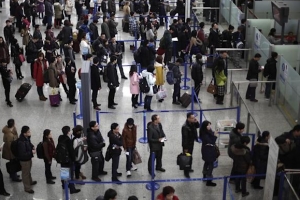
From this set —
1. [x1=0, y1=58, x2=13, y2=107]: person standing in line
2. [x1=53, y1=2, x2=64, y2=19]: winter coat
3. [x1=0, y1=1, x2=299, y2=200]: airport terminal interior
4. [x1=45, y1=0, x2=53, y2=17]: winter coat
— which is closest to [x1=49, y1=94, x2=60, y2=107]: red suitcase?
[x1=0, y1=1, x2=299, y2=200]: airport terminal interior

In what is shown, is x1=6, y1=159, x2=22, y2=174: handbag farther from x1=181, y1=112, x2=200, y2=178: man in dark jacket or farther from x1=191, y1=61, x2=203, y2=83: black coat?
x1=191, y1=61, x2=203, y2=83: black coat

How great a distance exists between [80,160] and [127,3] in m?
12.6

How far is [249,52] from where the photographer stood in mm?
18406

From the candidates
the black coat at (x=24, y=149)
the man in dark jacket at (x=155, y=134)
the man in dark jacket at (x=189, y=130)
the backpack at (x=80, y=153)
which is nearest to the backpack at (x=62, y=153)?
the backpack at (x=80, y=153)

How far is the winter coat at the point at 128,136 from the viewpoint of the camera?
11.4 metres

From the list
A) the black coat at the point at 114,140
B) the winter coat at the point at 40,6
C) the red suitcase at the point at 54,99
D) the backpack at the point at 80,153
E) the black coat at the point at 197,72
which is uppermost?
the winter coat at the point at 40,6

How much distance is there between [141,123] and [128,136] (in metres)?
3.21

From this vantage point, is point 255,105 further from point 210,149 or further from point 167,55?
point 210,149

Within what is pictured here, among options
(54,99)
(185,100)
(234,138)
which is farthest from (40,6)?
(234,138)

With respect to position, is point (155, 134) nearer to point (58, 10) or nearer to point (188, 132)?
point (188, 132)

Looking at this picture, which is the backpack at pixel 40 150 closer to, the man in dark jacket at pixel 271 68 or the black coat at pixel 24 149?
the black coat at pixel 24 149

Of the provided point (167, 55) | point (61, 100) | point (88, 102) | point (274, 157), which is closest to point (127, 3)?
point (167, 55)

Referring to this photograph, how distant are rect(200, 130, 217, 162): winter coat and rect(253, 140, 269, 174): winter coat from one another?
0.81m

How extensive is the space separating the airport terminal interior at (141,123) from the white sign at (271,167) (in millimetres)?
696
